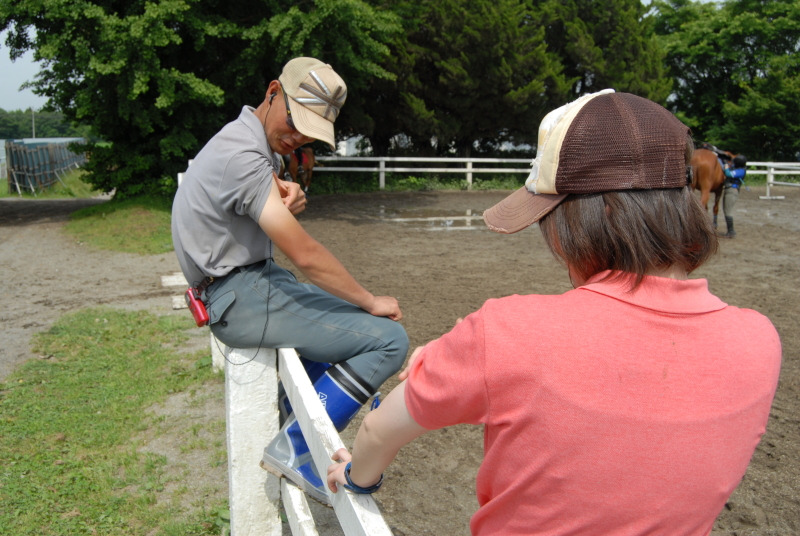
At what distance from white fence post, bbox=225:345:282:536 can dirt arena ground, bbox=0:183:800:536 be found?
1.77 feet

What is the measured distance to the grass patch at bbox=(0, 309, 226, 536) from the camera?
3.33m

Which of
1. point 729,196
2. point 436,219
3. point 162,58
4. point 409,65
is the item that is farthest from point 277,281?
point 409,65

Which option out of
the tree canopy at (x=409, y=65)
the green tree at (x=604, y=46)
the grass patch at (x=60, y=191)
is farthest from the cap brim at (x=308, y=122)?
the grass patch at (x=60, y=191)

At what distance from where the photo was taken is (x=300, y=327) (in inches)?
93.7

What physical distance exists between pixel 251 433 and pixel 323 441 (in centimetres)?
78

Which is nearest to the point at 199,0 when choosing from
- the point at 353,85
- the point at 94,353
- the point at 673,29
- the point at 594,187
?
the point at 353,85

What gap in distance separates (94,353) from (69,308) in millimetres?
1842

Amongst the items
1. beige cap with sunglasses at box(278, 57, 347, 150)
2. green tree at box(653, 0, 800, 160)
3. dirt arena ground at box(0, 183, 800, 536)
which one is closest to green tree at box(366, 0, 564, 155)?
dirt arena ground at box(0, 183, 800, 536)

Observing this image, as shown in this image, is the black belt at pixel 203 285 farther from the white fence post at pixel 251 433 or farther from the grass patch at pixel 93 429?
the grass patch at pixel 93 429

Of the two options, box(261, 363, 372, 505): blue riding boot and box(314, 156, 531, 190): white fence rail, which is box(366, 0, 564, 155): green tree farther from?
box(261, 363, 372, 505): blue riding boot

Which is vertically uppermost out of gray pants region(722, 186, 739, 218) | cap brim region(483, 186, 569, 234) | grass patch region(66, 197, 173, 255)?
cap brim region(483, 186, 569, 234)

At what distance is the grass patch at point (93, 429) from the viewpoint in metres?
3.33

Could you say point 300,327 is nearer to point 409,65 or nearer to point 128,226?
point 128,226

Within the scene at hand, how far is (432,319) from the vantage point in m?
6.55
